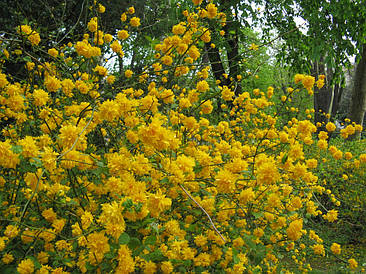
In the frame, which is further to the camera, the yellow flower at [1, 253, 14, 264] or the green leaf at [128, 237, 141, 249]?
the yellow flower at [1, 253, 14, 264]

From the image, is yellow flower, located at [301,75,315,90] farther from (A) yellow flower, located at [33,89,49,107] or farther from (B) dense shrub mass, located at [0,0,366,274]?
(A) yellow flower, located at [33,89,49,107]

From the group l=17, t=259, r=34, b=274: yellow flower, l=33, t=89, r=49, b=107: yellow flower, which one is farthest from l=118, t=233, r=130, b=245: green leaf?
l=33, t=89, r=49, b=107: yellow flower

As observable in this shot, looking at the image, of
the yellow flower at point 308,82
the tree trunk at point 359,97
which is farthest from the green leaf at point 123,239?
the tree trunk at point 359,97

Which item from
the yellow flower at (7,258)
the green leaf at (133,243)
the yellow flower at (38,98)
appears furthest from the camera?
the yellow flower at (38,98)

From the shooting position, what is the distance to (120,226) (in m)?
1.19

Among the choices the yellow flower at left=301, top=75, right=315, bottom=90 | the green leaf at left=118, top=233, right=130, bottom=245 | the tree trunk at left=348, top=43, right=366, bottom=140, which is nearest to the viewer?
the green leaf at left=118, top=233, right=130, bottom=245

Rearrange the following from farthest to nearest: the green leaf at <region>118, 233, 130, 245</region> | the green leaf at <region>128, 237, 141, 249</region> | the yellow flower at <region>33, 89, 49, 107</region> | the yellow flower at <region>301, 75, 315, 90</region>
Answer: the yellow flower at <region>301, 75, 315, 90</region>, the yellow flower at <region>33, 89, 49, 107</region>, the green leaf at <region>128, 237, 141, 249</region>, the green leaf at <region>118, 233, 130, 245</region>

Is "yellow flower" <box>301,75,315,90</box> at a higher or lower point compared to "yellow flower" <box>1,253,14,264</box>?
higher

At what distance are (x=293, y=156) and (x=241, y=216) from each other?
769 millimetres

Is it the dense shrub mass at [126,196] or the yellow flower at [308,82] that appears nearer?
the dense shrub mass at [126,196]

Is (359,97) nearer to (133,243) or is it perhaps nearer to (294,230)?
(294,230)

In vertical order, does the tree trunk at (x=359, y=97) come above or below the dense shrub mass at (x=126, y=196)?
above

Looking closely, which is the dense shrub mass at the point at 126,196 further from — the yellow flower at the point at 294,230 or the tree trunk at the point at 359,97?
the tree trunk at the point at 359,97

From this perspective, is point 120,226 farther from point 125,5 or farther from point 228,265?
point 125,5
